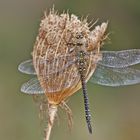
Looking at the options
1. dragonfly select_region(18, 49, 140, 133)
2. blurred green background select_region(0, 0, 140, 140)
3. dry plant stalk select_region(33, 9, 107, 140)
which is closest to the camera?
dry plant stalk select_region(33, 9, 107, 140)

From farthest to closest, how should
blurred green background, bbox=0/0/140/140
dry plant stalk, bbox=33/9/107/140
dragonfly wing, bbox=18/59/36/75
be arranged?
blurred green background, bbox=0/0/140/140 → dragonfly wing, bbox=18/59/36/75 → dry plant stalk, bbox=33/9/107/140

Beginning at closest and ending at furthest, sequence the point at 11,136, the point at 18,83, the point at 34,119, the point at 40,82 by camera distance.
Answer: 1. the point at 40,82
2. the point at 11,136
3. the point at 34,119
4. the point at 18,83

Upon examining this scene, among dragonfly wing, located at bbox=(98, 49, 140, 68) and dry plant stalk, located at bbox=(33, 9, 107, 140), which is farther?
dragonfly wing, located at bbox=(98, 49, 140, 68)

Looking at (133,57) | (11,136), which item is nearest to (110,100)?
(11,136)

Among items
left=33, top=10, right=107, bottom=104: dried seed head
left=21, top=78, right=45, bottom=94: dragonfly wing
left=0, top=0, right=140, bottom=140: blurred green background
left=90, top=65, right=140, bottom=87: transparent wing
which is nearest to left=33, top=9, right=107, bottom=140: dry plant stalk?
left=33, top=10, right=107, bottom=104: dried seed head

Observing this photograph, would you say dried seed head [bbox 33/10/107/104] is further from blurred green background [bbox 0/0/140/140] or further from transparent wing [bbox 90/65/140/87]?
blurred green background [bbox 0/0/140/140]

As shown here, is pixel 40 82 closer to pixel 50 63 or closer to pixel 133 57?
pixel 50 63

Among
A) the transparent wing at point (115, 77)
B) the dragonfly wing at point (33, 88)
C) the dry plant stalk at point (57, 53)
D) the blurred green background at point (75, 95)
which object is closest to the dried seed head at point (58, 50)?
the dry plant stalk at point (57, 53)
